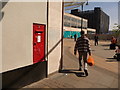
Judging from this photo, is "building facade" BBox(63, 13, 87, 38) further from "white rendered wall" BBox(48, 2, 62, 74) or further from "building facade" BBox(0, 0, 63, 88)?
"building facade" BBox(0, 0, 63, 88)

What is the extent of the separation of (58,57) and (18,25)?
2.53 meters

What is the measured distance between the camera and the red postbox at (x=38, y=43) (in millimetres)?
4508

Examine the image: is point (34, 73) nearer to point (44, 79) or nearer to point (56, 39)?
point (44, 79)

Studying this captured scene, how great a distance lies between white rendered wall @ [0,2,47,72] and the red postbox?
15 centimetres

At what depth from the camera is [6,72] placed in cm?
357

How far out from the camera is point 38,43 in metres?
4.67

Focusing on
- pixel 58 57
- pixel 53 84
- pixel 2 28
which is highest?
pixel 2 28

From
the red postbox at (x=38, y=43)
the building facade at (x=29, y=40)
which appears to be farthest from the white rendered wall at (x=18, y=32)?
the red postbox at (x=38, y=43)

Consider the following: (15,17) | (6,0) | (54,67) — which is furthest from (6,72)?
(54,67)

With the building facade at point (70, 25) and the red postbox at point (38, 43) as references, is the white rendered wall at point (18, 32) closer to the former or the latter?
the red postbox at point (38, 43)

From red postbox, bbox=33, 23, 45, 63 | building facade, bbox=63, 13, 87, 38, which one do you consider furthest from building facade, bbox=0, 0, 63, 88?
building facade, bbox=63, 13, 87, 38

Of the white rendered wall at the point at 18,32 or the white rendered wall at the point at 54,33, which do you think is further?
the white rendered wall at the point at 54,33

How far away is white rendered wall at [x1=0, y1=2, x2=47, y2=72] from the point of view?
3.52 metres

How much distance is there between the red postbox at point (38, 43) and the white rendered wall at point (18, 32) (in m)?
0.15
